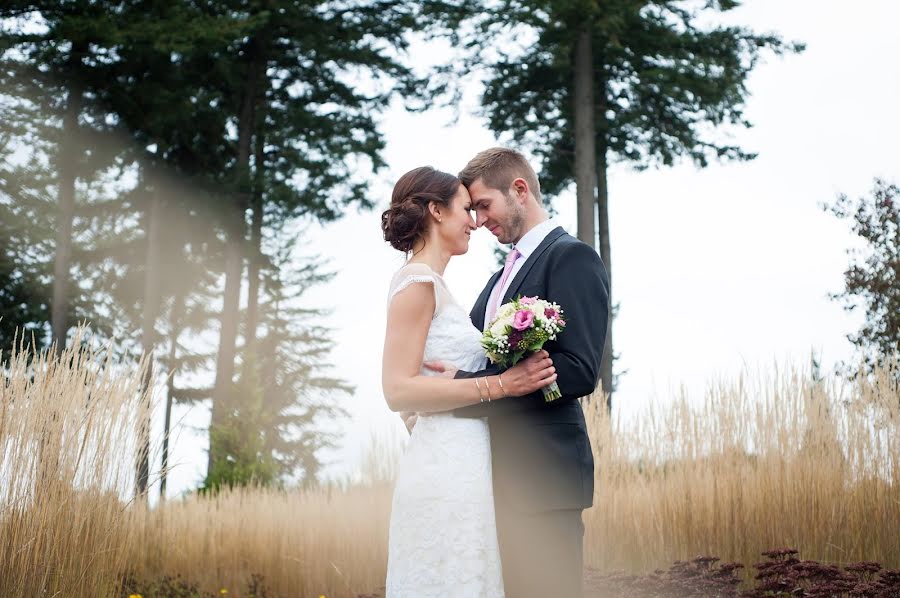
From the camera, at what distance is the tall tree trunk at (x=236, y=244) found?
13586 mm

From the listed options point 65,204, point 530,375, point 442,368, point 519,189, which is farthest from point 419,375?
point 65,204

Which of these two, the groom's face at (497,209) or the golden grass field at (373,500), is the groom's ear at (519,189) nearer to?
the groom's face at (497,209)

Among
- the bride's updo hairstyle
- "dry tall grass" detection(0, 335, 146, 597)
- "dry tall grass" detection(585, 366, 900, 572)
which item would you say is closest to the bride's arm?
the bride's updo hairstyle

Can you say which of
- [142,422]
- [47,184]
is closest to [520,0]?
[47,184]

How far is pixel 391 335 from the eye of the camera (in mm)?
2902

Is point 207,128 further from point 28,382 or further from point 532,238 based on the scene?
point 532,238

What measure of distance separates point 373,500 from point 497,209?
483 cm

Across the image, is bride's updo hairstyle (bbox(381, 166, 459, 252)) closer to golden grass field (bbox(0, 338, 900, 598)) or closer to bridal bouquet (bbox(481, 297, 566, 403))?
bridal bouquet (bbox(481, 297, 566, 403))

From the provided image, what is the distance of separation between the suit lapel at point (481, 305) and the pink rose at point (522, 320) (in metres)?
0.84

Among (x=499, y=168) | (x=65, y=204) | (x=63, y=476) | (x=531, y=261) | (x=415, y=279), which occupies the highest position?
(x=65, y=204)

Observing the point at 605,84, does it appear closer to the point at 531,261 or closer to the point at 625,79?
the point at 625,79

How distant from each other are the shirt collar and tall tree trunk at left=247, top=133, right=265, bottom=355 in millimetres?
10636

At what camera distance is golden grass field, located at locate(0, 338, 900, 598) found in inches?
187

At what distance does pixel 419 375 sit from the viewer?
290 centimetres
